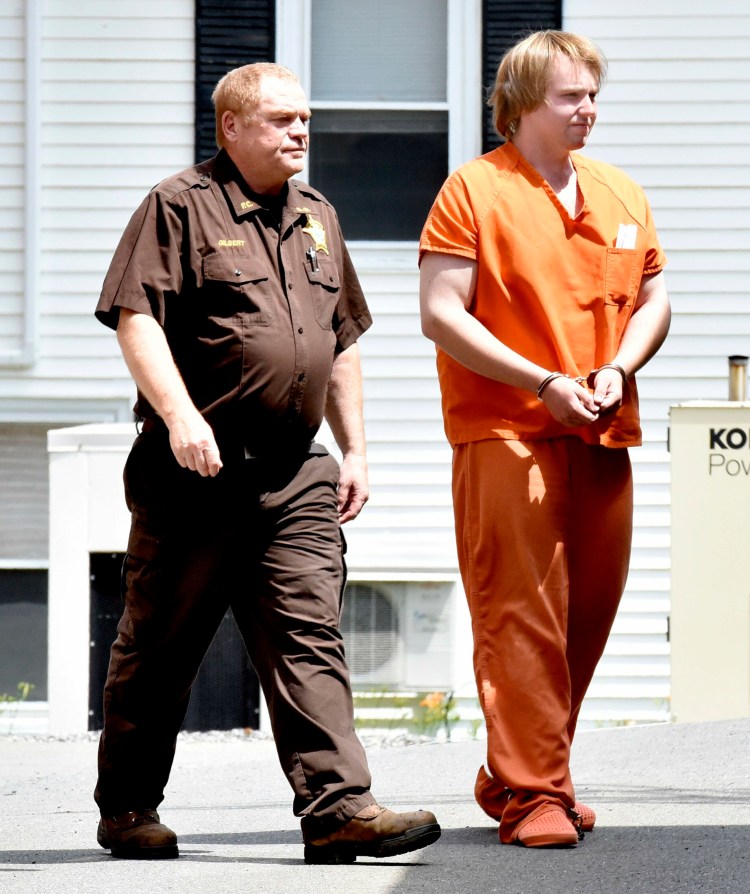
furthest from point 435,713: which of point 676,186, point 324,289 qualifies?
point 324,289

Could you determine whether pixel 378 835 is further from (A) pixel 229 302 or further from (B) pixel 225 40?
(B) pixel 225 40

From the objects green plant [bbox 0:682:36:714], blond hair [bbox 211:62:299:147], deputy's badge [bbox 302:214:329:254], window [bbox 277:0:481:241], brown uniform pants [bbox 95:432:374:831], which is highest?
window [bbox 277:0:481:241]

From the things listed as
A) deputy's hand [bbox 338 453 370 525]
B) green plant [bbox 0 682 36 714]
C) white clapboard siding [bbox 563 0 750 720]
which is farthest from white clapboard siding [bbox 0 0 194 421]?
deputy's hand [bbox 338 453 370 525]

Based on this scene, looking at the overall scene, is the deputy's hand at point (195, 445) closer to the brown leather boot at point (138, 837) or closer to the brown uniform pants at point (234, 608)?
the brown uniform pants at point (234, 608)

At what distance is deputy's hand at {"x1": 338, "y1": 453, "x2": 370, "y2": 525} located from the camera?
4309 mm

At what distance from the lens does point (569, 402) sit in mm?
3988

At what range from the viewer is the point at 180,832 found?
476 cm

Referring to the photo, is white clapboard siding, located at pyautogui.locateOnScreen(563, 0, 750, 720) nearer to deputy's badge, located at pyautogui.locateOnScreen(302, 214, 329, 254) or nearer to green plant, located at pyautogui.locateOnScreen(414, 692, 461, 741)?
green plant, located at pyautogui.locateOnScreen(414, 692, 461, 741)

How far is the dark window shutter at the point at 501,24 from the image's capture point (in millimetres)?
9164

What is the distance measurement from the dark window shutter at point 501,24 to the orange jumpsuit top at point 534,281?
501cm

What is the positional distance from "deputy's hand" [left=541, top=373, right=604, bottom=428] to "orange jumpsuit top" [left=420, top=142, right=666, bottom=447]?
0.17 meters

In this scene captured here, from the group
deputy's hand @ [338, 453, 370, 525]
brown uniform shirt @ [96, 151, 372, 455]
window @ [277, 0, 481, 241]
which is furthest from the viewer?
Answer: window @ [277, 0, 481, 241]

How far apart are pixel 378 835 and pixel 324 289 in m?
1.31

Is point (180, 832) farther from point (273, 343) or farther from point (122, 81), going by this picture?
point (122, 81)
